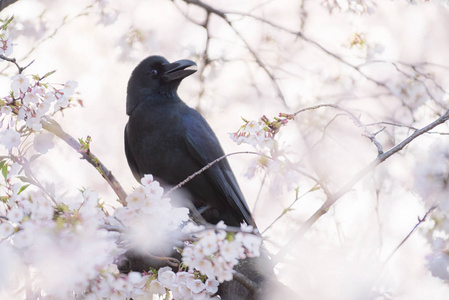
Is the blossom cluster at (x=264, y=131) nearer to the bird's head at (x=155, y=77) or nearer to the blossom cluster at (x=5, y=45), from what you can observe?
the blossom cluster at (x=5, y=45)

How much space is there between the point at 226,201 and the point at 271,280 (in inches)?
67.8

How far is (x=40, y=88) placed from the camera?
2600 mm

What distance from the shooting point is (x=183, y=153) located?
4238 millimetres

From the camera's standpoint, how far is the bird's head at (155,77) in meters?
4.48

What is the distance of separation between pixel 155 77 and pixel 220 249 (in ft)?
9.18

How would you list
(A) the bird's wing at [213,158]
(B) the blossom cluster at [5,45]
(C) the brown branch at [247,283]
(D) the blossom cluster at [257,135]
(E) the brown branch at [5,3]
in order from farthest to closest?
(A) the bird's wing at [213,158], (E) the brown branch at [5,3], (B) the blossom cluster at [5,45], (D) the blossom cluster at [257,135], (C) the brown branch at [247,283]

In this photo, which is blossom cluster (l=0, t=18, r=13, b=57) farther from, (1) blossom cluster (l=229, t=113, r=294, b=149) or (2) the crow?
(2) the crow

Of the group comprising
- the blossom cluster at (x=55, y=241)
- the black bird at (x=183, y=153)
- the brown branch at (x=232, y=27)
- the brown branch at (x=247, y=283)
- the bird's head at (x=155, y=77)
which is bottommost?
the blossom cluster at (x=55, y=241)

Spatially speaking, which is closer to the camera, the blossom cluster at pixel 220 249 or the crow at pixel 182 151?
the blossom cluster at pixel 220 249

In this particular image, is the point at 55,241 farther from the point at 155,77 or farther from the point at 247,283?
the point at 155,77

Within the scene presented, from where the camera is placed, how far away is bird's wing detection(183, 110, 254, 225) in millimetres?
4078

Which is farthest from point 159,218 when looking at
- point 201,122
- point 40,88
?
point 201,122

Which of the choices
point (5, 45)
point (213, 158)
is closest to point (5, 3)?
point (5, 45)

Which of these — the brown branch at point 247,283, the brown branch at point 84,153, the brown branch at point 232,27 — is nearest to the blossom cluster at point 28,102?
the brown branch at point 84,153
